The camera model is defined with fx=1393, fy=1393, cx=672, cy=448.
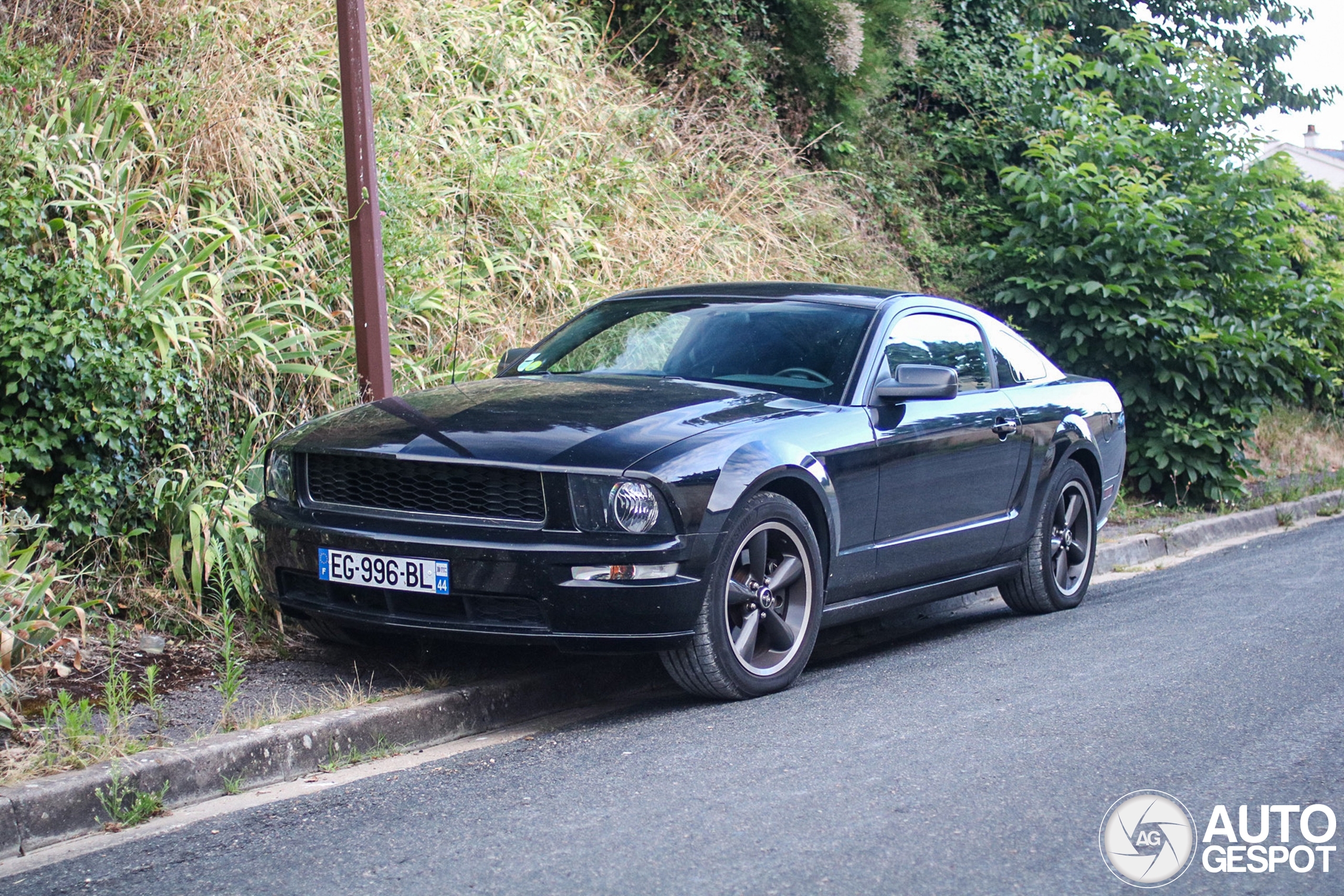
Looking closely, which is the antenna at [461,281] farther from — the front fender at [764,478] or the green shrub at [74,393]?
the front fender at [764,478]

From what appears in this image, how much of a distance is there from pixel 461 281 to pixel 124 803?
4980mm

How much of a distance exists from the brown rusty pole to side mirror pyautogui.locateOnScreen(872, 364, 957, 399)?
7.62 ft

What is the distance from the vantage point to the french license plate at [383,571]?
464 centimetres

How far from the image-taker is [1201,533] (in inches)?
401

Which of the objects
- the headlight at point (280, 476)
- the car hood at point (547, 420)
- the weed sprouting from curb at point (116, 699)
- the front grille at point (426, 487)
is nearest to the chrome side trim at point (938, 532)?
the car hood at point (547, 420)

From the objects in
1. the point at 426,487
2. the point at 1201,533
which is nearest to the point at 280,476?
the point at 426,487

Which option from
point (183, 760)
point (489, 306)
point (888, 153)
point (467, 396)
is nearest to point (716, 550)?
point (467, 396)

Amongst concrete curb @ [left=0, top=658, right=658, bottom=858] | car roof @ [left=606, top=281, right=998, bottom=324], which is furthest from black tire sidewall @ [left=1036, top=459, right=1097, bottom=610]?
concrete curb @ [left=0, top=658, right=658, bottom=858]

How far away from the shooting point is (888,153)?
1517 cm

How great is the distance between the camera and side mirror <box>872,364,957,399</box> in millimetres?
5609

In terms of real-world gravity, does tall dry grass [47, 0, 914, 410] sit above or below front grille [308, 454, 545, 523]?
above

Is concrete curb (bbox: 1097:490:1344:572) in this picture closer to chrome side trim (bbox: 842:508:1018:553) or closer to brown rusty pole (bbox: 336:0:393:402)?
chrome side trim (bbox: 842:508:1018:553)

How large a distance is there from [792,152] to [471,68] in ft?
13.6

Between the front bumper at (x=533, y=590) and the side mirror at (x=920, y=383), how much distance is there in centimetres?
136
